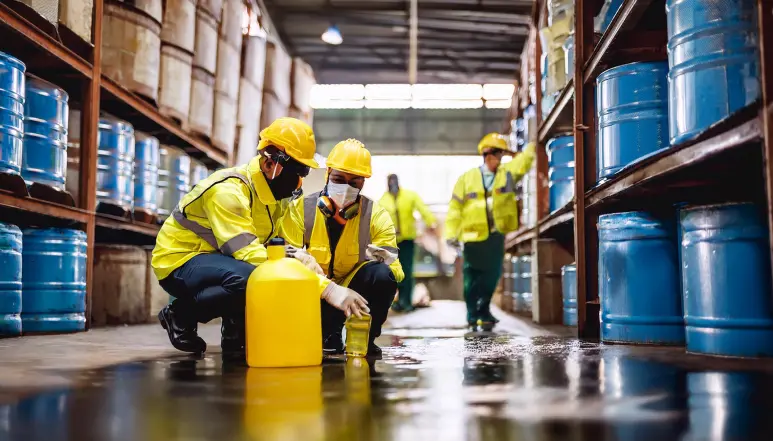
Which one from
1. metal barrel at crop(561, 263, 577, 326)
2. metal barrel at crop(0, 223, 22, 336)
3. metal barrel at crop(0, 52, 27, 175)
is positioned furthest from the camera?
metal barrel at crop(561, 263, 577, 326)

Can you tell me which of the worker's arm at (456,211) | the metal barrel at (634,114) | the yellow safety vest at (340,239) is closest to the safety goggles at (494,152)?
the worker's arm at (456,211)

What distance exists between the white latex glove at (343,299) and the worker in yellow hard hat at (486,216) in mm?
3975

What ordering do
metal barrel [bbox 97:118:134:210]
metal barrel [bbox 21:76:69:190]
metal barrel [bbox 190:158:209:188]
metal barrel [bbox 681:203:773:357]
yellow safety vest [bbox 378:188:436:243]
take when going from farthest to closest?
yellow safety vest [bbox 378:188:436:243]
metal barrel [bbox 190:158:209:188]
metal barrel [bbox 97:118:134:210]
metal barrel [bbox 21:76:69:190]
metal barrel [bbox 681:203:773:357]

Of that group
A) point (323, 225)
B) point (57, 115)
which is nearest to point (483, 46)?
point (57, 115)

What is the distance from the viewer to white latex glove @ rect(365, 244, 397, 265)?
165 inches

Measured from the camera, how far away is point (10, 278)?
528cm

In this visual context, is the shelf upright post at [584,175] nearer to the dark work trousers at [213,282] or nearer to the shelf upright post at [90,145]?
the dark work trousers at [213,282]

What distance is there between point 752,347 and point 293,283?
2094 mm

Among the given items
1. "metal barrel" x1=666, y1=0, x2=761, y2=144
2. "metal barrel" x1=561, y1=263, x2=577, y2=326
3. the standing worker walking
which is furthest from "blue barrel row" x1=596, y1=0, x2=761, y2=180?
the standing worker walking

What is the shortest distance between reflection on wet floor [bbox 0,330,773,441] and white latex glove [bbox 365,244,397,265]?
28.1 inches

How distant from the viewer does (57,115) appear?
5.83 m

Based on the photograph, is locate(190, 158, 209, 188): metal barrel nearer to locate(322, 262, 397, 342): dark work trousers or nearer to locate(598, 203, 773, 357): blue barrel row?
locate(322, 262, 397, 342): dark work trousers

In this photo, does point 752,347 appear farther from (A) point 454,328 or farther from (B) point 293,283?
(A) point 454,328

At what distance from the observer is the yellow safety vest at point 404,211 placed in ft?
33.5
